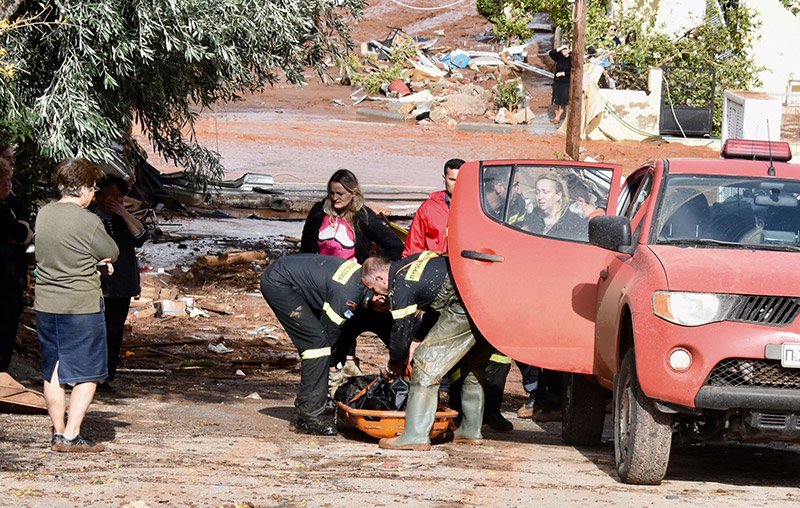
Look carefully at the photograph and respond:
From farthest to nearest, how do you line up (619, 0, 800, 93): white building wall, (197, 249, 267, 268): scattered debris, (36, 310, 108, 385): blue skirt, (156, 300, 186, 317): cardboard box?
1. (619, 0, 800, 93): white building wall
2. (197, 249, 267, 268): scattered debris
3. (156, 300, 186, 317): cardboard box
4. (36, 310, 108, 385): blue skirt

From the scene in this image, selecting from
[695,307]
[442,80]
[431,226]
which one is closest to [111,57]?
[431,226]

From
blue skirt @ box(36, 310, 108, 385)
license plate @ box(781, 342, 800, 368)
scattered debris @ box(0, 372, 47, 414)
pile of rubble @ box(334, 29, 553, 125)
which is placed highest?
pile of rubble @ box(334, 29, 553, 125)

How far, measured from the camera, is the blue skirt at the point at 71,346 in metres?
6.25

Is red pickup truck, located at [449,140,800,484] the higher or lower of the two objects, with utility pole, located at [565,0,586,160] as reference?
lower

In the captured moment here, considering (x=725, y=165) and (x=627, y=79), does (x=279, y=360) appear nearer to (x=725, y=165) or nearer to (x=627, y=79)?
(x=725, y=165)

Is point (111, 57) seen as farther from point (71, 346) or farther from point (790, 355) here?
point (790, 355)

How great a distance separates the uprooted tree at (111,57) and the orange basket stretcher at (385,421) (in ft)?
10.3

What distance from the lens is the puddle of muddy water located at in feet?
50.6

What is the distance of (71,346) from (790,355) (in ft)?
13.1

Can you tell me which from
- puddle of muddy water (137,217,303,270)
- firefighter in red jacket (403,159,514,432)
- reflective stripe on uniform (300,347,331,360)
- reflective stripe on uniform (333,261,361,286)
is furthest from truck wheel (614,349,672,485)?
puddle of muddy water (137,217,303,270)

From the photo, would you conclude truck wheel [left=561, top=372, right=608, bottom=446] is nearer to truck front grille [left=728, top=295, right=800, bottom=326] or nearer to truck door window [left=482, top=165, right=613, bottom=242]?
truck door window [left=482, top=165, right=613, bottom=242]

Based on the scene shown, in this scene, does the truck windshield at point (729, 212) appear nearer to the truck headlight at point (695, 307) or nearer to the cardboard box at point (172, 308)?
the truck headlight at point (695, 307)

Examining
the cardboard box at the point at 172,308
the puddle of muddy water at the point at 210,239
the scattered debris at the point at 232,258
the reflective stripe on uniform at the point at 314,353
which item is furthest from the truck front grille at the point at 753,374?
the puddle of muddy water at the point at 210,239

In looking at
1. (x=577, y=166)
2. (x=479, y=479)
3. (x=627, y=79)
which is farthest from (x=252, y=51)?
(x=627, y=79)
